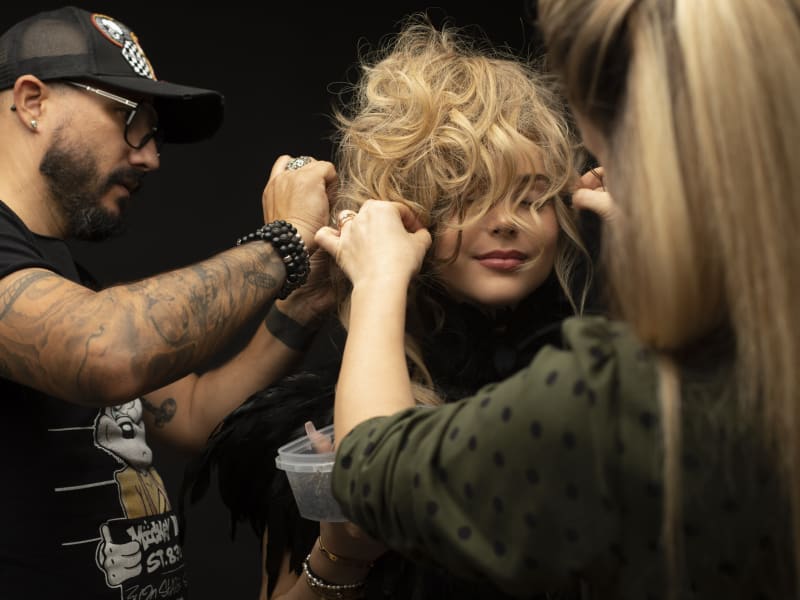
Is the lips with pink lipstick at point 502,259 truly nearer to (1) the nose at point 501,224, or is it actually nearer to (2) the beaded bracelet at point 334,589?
(1) the nose at point 501,224

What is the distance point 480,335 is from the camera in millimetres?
1487

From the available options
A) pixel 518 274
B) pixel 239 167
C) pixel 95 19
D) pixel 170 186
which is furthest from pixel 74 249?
pixel 518 274

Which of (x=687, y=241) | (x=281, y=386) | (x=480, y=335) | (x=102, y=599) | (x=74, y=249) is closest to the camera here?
(x=687, y=241)

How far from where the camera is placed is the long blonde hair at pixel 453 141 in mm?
1377

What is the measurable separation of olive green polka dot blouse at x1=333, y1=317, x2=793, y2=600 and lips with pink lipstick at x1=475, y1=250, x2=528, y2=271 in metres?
0.57

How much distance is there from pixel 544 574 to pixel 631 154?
332 millimetres

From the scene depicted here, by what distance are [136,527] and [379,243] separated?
23.8 inches

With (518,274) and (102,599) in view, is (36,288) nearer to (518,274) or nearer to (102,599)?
(102,599)

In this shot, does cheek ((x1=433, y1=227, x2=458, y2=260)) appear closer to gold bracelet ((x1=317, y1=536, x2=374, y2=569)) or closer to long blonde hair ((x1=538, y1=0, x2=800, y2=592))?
gold bracelet ((x1=317, y1=536, x2=374, y2=569))

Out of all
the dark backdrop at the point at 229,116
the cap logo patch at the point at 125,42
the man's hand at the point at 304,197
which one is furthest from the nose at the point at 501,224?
the dark backdrop at the point at 229,116

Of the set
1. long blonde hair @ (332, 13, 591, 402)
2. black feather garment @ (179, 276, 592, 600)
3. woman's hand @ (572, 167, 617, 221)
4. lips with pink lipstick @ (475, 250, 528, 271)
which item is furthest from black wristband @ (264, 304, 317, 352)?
woman's hand @ (572, 167, 617, 221)

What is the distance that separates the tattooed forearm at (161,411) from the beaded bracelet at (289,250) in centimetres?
42

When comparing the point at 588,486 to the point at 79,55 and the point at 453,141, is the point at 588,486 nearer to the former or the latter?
the point at 453,141

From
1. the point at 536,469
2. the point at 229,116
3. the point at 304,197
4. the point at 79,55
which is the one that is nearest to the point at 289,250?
the point at 304,197
